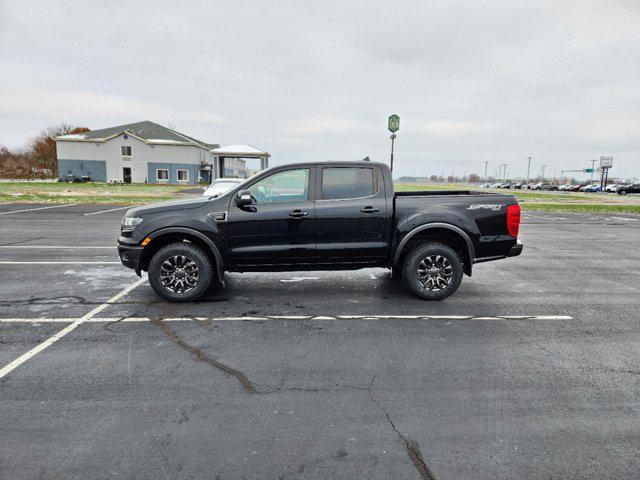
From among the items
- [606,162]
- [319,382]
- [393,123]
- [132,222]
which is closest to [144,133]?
[393,123]

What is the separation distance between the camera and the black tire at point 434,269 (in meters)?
6.00

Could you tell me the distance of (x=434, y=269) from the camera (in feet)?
19.8

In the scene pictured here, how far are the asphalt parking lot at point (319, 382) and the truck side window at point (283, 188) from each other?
4.77ft

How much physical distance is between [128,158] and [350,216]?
57.7 meters

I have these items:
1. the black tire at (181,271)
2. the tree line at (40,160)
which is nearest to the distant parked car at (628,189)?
the black tire at (181,271)

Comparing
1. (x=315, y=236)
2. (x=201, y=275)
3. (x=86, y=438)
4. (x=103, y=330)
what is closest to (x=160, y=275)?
(x=201, y=275)

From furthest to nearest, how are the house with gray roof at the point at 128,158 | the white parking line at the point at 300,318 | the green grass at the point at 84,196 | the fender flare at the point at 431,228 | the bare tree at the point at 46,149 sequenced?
the bare tree at the point at 46,149, the house with gray roof at the point at 128,158, the green grass at the point at 84,196, the fender flare at the point at 431,228, the white parking line at the point at 300,318

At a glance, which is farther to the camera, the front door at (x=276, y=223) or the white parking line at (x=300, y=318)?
the front door at (x=276, y=223)

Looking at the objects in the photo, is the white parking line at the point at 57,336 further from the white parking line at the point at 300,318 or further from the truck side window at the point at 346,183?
the truck side window at the point at 346,183

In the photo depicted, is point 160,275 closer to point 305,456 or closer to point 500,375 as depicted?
point 305,456

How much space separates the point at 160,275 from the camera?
5.85 meters

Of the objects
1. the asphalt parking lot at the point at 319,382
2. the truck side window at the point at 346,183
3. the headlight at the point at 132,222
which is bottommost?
the asphalt parking lot at the point at 319,382

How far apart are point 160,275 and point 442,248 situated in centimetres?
396

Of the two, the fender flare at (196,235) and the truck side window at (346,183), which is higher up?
the truck side window at (346,183)
